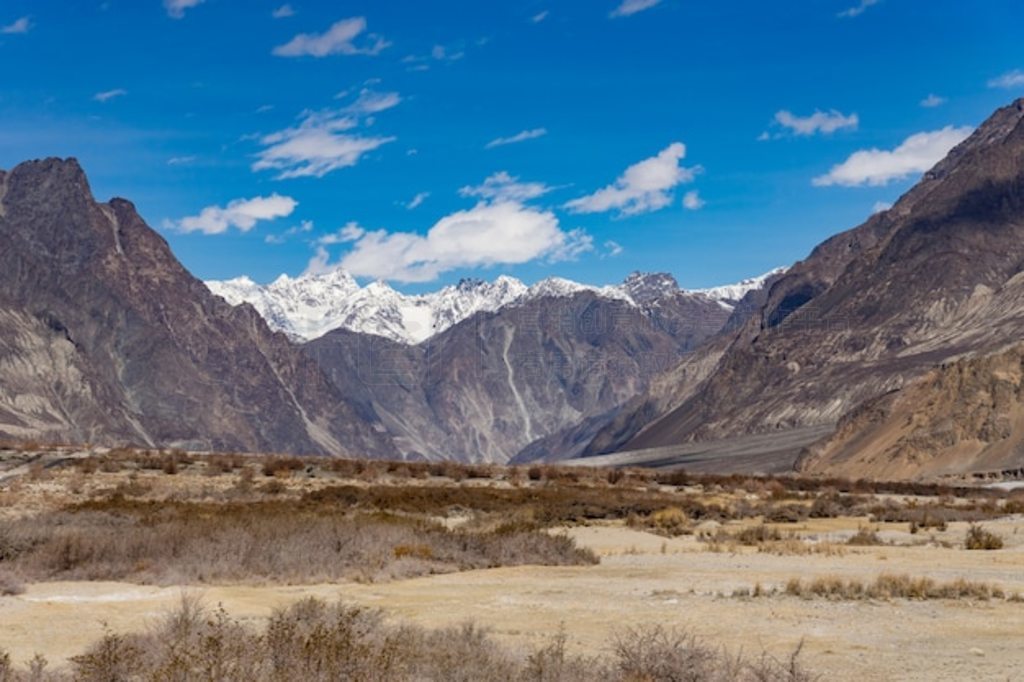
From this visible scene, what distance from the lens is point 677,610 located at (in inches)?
735

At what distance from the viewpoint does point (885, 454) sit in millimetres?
109500

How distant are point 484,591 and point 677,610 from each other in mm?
4400

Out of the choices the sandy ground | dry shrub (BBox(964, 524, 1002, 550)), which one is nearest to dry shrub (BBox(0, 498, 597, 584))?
the sandy ground

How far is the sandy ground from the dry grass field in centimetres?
8

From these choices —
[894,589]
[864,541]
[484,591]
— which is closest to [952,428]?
[864,541]

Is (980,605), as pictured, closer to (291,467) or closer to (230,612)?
(230,612)

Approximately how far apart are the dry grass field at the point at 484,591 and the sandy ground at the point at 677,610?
0.25ft

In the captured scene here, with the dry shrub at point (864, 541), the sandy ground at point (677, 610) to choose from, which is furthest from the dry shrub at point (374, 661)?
the dry shrub at point (864, 541)

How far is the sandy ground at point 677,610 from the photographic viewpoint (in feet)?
48.4

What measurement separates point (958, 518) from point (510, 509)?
17.3 m

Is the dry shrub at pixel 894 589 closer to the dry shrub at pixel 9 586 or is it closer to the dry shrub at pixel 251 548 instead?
the dry shrub at pixel 251 548

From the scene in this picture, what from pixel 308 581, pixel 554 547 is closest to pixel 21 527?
pixel 308 581

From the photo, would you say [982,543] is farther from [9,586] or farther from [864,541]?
[9,586]

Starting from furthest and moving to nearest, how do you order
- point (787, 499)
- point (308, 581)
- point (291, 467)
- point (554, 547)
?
point (291, 467) < point (787, 499) < point (554, 547) < point (308, 581)
